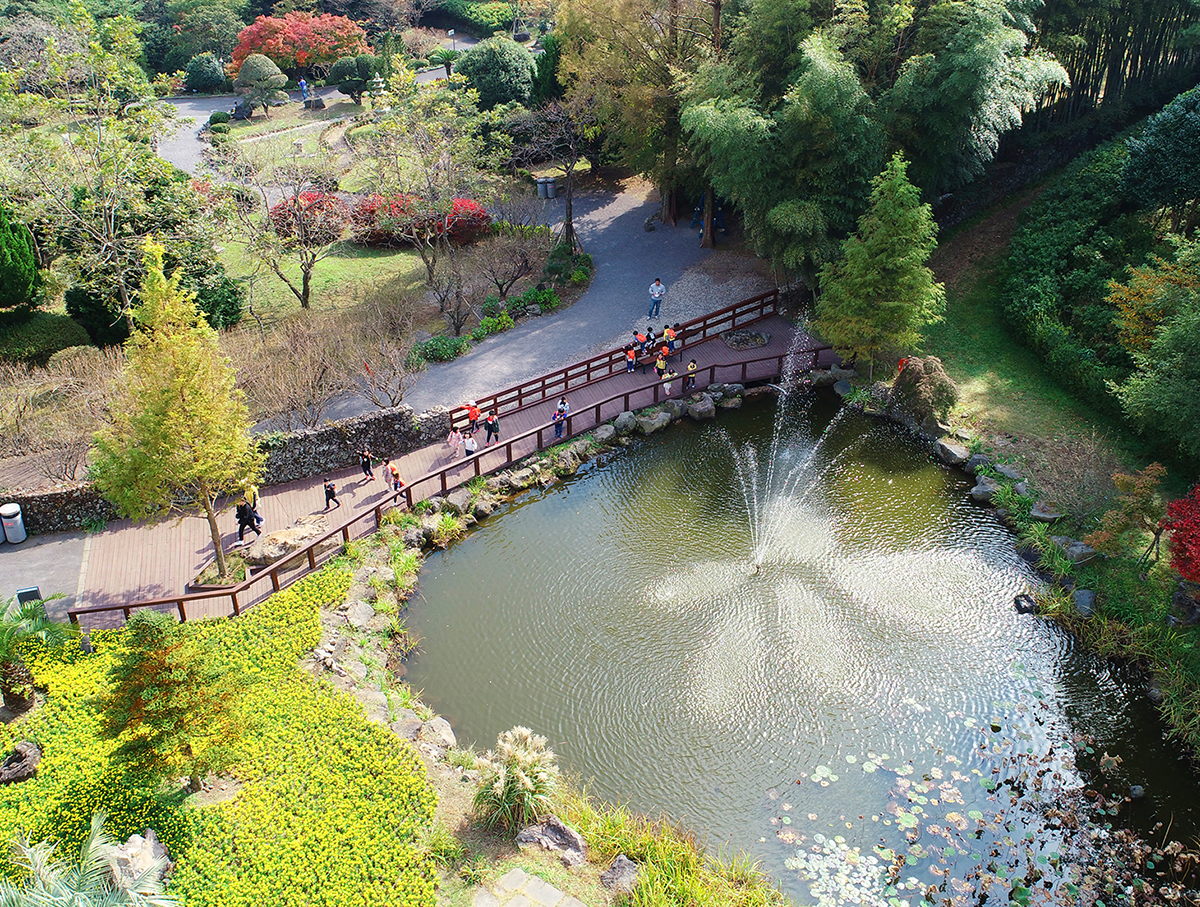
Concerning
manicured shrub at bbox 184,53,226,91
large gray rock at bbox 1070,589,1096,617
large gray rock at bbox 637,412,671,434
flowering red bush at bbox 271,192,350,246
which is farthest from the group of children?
manicured shrub at bbox 184,53,226,91

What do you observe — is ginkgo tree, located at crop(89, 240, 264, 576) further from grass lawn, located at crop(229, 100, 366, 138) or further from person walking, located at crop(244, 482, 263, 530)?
grass lawn, located at crop(229, 100, 366, 138)

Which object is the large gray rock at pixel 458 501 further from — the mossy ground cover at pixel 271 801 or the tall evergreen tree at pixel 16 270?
the tall evergreen tree at pixel 16 270

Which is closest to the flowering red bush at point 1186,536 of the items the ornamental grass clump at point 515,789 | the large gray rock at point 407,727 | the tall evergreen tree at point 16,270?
the ornamental grass clump at point 515,789

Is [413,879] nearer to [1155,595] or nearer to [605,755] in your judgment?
[605,755]

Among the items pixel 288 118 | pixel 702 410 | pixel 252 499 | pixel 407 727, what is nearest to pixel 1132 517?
pixel 702 410

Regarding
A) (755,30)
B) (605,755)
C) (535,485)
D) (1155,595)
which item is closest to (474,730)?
(605,755)

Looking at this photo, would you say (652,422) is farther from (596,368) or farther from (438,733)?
(438,733)
